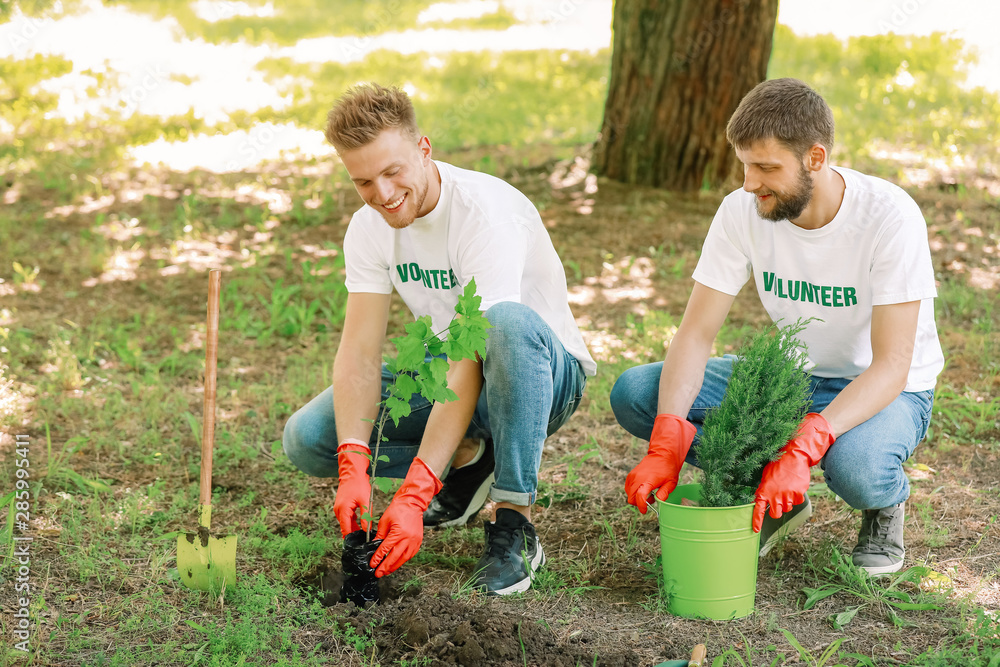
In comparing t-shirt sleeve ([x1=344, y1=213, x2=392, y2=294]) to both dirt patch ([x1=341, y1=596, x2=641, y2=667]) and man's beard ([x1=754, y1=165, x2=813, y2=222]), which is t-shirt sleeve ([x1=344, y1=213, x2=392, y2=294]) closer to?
dirt patch ([x1=341, y1=596, x2=641, y2=667])

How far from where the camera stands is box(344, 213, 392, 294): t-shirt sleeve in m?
2.75

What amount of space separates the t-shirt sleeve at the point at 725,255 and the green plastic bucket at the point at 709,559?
29.9 inches

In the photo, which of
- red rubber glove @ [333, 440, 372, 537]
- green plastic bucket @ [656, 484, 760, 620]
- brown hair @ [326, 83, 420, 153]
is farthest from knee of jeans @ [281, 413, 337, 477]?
green plastic bucket @ [656, 484, 760, 620]

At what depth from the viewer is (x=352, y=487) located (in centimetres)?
250

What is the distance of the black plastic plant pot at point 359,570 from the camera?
2.35 metres

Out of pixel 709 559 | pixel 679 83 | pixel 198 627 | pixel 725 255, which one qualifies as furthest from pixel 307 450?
pixel 679 83

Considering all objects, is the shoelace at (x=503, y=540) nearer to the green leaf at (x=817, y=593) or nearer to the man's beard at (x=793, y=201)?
the green leaf at (x=817, y=593)

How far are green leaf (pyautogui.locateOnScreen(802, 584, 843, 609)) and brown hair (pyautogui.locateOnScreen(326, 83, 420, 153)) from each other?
176 cm

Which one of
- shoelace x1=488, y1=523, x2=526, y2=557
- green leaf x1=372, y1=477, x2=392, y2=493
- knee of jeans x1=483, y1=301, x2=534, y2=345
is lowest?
shoelace x1=488, y1=523, x2=526, y2=557

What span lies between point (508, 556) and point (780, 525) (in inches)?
35.3

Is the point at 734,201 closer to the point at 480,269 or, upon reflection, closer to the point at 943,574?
the point at 480,269

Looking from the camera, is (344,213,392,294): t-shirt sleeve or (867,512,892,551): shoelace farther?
(344,213,392,294): t-shirt sleeve

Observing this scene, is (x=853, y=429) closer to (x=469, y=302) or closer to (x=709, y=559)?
(x=709, y=559)

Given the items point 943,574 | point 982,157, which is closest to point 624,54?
point 982,157
